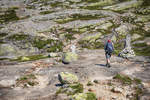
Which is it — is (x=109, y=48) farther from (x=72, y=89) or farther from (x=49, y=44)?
(x=49, y=44)

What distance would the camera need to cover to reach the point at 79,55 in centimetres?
4722

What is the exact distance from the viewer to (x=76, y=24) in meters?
99.0

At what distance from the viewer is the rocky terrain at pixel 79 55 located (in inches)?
878

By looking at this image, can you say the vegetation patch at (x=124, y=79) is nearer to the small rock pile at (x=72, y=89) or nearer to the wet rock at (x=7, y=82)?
the small rock pile at (x=72, y=89)

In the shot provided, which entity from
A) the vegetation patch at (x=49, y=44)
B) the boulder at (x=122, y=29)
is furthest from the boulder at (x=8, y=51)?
the boulder at (x=122, y=29)

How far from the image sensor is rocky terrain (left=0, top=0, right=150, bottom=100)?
22.3 m

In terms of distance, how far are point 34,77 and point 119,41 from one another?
49.6 meters

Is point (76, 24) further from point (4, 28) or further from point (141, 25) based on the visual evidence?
point (4, 28)

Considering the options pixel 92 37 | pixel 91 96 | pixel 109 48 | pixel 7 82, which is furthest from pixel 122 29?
pixel 91 96

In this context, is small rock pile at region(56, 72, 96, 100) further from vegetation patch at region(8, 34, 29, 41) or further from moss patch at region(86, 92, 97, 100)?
vegetation patch at region(8, 34, 29, 41)

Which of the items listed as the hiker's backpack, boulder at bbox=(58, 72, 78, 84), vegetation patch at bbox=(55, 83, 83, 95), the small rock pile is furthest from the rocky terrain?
the hiker's backpack

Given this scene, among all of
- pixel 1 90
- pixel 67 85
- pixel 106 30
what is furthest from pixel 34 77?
pixel 106 30

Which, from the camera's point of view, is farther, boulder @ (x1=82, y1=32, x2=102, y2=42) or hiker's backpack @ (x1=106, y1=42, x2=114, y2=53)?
boulder @ (x1=82, y1=32, x2=102, y2=42)

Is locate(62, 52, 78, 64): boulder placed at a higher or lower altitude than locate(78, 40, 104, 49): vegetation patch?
higher
